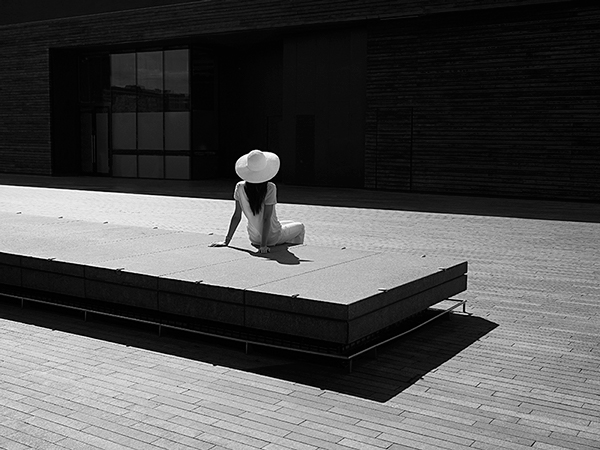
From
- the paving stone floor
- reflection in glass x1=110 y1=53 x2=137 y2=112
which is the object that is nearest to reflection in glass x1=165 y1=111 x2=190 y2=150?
reflection in glass x1=110 y1=53 x2=137 y2=112

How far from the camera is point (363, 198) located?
22438 millimetres

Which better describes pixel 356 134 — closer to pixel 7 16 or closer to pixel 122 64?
pixel 122 64

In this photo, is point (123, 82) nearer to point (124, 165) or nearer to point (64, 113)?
point (64, 113)

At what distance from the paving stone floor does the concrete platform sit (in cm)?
29

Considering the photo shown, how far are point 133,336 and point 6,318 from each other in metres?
1.55

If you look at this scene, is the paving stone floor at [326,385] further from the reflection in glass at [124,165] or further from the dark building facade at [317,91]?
the reflection in glass at [124,165]

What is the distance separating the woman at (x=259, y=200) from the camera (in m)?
7.68

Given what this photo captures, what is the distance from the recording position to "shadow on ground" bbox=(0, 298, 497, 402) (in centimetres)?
552

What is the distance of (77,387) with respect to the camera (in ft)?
17.1

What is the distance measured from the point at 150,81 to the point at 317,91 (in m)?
8.67

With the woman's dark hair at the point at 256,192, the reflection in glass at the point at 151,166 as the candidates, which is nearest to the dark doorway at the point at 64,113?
the reflection in glass at the point at 151,166

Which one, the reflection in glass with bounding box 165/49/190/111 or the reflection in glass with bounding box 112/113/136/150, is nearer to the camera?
the reflection in glass with bounding box 165/49/190/111

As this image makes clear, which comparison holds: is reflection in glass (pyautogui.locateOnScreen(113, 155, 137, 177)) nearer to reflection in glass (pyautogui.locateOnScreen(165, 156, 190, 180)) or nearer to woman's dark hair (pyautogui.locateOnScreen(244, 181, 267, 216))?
reflection in glass (pyautogui.locateOnScreen(165, 156, 190, 180))

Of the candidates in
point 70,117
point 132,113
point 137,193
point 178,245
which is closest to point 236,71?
point 132,113
